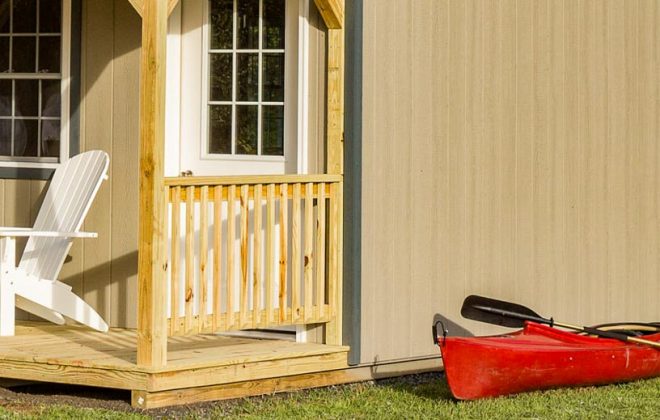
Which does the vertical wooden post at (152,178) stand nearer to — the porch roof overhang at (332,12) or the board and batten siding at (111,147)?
the porch roof overhang at (332,12)

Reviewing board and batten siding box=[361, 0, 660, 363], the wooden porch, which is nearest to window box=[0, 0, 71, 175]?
the wooden porch

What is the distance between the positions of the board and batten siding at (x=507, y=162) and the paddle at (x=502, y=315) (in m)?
0.44

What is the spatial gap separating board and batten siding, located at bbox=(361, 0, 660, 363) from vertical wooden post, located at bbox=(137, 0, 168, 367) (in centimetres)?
143

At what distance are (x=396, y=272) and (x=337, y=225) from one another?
0.50 metres

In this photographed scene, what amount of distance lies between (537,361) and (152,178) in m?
2.37

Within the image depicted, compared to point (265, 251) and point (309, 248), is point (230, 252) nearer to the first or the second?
point (265, 251)

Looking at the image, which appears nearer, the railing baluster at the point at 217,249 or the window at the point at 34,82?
the railing baluster at the point at 217,249

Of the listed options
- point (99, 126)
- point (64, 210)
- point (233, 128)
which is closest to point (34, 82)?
point (99, 126)

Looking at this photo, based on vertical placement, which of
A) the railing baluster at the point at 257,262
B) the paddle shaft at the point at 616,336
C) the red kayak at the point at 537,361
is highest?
the railing baluster at the point at 257,262

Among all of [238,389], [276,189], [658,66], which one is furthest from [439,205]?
[658,66]

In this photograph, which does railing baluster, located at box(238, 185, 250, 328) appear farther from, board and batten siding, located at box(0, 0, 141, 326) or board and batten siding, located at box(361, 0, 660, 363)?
board and batten siding, located at box(0, 0, 141, 326)

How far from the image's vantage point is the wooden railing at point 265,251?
299 inches

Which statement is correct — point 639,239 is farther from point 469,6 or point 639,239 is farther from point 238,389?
point 238,389

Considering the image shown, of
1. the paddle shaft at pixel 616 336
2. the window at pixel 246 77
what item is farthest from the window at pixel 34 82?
the paddle shaft at pixel 616 336
